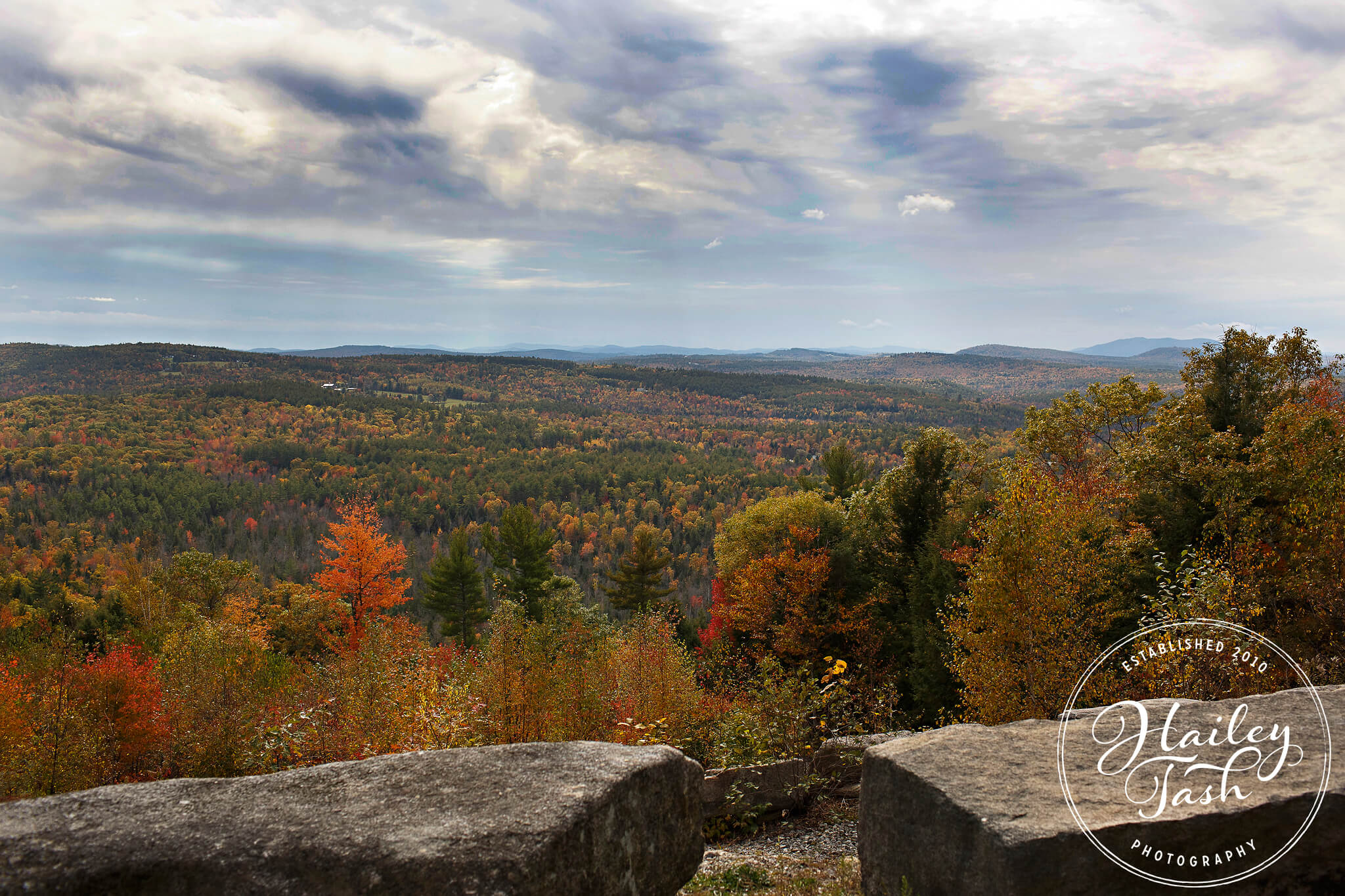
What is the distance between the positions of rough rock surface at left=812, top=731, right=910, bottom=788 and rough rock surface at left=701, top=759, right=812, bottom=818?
657 mm

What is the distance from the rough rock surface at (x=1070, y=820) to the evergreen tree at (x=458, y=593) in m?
53.7

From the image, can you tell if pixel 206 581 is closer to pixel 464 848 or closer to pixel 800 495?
pixel 800 495

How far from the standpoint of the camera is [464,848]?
7902 mm

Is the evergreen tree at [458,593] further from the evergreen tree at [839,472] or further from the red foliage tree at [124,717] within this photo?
the evergreen tree at [839,472]

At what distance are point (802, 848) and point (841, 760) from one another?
3745 mm

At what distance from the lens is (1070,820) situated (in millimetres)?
8469

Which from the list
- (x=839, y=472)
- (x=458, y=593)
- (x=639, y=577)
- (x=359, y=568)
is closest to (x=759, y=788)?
(x=359, y=568)

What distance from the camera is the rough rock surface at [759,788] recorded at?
17.6 m

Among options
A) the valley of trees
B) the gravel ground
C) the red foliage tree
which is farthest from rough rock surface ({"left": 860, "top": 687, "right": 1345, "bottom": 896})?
the red foliage tree

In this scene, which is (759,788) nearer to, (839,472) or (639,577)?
(639,577)

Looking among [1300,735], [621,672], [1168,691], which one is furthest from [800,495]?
[1300,735]

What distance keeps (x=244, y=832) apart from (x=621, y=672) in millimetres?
21830

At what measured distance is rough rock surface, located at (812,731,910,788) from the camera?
1869 cm

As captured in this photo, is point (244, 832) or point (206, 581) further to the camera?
point (206, 581)
